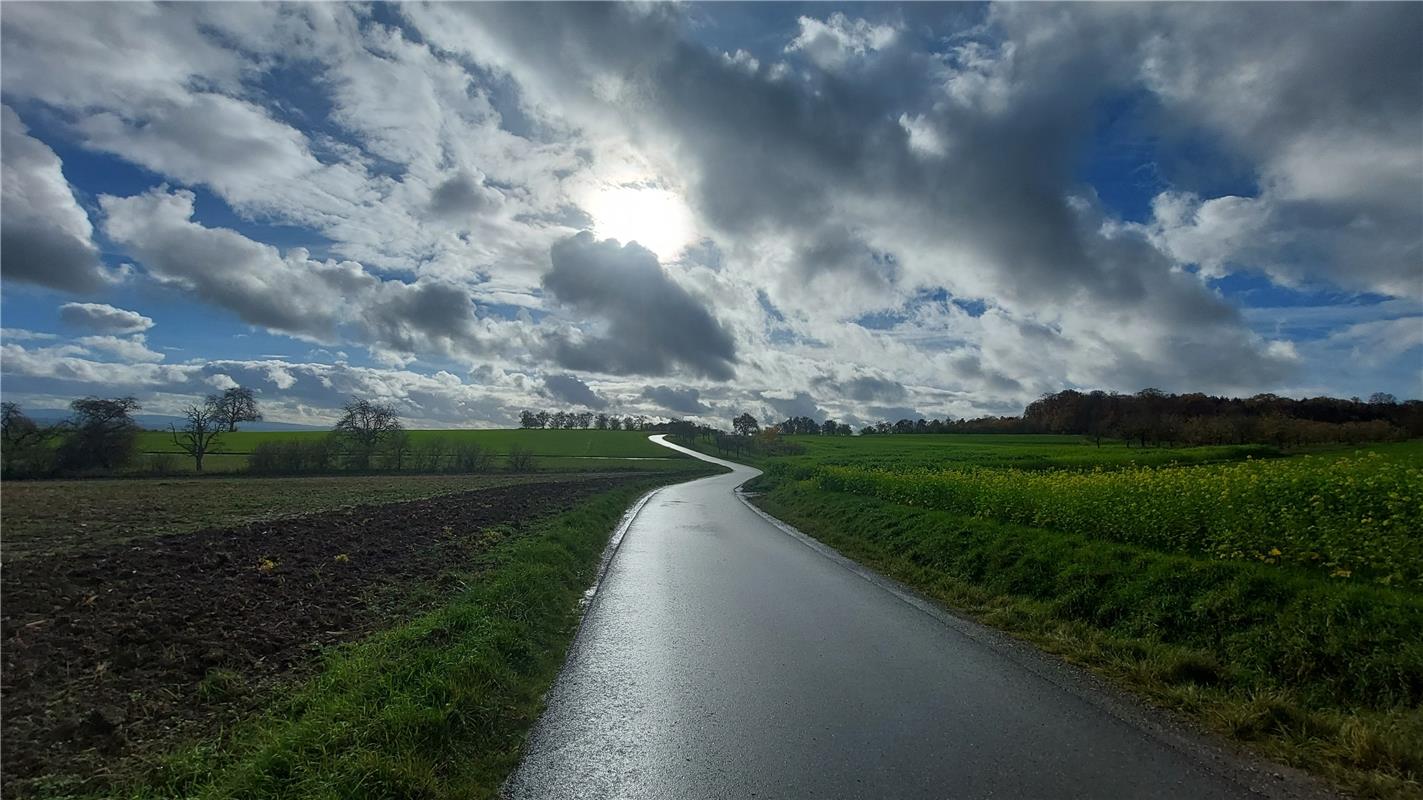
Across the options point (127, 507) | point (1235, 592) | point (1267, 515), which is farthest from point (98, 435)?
point (1267, 515)

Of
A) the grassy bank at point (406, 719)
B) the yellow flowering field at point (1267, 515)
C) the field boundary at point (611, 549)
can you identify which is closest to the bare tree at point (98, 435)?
the grassy bank at point (406, 719)

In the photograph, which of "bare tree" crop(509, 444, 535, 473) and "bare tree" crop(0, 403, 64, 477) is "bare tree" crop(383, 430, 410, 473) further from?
"bare tree" crop(0, 403, 64, 477)

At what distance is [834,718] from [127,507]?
62.3 feet

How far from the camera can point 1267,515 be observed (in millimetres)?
9859

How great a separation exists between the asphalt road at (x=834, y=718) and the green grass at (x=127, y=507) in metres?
8.18

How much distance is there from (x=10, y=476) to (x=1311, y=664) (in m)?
14.1

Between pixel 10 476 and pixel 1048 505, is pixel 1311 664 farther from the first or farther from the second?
pixel 10 476

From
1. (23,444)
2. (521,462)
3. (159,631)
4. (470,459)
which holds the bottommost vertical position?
(521,462)

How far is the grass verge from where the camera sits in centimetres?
521

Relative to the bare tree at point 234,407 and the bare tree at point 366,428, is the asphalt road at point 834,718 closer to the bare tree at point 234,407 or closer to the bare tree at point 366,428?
the bare tree at point 234,407

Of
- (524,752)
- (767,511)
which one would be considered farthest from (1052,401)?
(524,752)

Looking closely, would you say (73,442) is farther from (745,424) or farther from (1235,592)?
(745,424)

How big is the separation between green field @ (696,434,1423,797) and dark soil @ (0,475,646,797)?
335 inches

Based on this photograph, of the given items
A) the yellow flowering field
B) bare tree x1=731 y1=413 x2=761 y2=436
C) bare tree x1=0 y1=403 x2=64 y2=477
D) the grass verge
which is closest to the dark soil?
bare tree x1=0 y1=403 x2=64 y2=477
